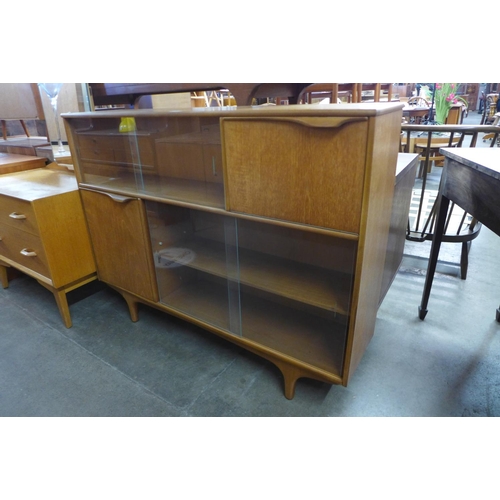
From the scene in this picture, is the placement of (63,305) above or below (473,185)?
below

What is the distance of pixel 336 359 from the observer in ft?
3.98

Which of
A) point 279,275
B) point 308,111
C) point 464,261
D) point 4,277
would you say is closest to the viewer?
point 308,111

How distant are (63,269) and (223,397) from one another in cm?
100

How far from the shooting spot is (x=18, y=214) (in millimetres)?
1642

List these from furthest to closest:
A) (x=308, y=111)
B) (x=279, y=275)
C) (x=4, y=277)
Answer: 1. (x=4, y=277)
2. (x=279, y=275)
3. (x=308, y=111)

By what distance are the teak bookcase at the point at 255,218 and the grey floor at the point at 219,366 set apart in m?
0.16

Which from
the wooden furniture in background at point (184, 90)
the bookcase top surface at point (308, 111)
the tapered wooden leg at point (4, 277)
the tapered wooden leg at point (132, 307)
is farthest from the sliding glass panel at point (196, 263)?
the tapered wooden leg at point (4, 277)

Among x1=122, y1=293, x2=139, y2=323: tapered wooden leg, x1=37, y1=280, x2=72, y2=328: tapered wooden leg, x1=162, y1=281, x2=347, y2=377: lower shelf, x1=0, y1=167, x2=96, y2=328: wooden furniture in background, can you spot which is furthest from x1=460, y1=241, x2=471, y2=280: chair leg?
x1=37, y1=280, x2=72, y2=328: tapered wooden leg

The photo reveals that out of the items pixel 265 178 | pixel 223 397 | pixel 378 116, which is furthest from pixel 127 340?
pixel 378 116

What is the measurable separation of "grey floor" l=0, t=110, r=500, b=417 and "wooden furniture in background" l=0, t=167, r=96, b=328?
0.77 feet

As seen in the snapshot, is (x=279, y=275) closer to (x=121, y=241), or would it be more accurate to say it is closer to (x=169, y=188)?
(x=169, y=188)

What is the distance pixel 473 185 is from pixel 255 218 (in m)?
0.80

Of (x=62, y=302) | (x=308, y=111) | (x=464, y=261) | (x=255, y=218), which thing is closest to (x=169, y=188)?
(x=255, y=218)

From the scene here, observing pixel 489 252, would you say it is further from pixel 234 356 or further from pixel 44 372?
pixel 44 372
